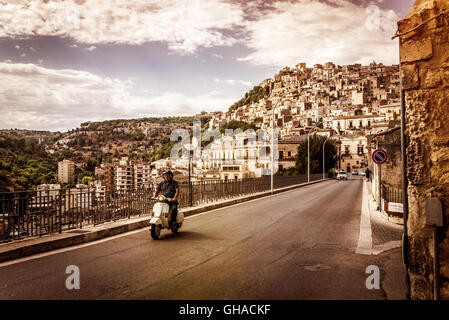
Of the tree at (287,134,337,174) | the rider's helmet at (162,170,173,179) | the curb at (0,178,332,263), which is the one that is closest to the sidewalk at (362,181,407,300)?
the rider's helmet at (162,170,173,179)

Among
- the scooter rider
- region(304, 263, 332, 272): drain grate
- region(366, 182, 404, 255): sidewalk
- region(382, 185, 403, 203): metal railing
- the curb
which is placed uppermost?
the scooter rider

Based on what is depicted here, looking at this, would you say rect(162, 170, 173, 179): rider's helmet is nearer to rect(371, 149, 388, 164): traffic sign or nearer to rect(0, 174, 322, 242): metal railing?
rect(0, 174, 322, 242): metal railing

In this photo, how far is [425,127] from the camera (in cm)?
424

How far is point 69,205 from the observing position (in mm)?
9039

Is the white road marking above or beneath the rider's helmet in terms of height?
beneath

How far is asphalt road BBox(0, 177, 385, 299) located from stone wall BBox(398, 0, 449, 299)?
35.3 inches

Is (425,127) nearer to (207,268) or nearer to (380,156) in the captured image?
(207,268)

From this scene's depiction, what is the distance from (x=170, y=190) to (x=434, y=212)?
21.8 ft

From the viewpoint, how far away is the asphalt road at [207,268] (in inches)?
186

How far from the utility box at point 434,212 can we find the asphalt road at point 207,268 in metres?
1.36

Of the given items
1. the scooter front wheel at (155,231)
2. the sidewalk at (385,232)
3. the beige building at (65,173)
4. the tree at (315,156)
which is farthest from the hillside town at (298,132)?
the tree at (315,156)

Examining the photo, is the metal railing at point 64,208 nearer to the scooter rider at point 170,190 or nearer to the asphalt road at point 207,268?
the asphalt road at point 207,268

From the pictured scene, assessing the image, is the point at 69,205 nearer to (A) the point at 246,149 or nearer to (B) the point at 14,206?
(B) the point at 14,206

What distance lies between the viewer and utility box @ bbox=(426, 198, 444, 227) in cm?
397
